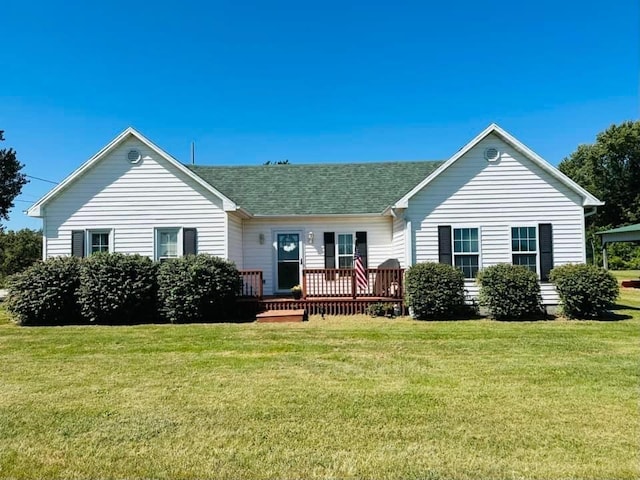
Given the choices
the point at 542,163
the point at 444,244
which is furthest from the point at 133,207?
the point at 542,163

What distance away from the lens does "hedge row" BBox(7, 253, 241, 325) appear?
11.0 metres

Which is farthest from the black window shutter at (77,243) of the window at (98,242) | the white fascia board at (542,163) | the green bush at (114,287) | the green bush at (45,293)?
the white fascia board at (542,163)

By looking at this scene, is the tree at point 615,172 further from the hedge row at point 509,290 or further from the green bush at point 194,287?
the green bush at point 194,287

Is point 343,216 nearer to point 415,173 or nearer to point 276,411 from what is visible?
point 415,173

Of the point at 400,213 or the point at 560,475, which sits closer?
the point at 560,475

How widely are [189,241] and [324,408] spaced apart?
9.24 metres

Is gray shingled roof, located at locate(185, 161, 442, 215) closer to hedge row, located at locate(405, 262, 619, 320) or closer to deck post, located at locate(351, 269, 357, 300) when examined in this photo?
deck post, located at locate(351, 269, 357, 300)

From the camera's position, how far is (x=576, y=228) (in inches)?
474

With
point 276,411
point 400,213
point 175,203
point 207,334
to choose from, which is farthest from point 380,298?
point 276,411

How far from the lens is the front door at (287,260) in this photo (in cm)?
1464

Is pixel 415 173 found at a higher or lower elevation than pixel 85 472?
higher

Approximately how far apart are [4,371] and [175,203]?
23.5 ft

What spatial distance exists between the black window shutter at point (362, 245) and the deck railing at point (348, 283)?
1.45 meters

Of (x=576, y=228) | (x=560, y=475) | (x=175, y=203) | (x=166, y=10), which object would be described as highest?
(x=166, y=10)
